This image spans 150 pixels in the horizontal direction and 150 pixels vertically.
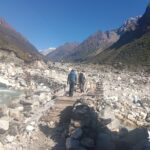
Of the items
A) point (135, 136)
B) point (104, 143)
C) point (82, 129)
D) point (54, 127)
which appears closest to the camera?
point (135, 136)

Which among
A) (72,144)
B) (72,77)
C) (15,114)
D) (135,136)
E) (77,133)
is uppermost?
(72,77)

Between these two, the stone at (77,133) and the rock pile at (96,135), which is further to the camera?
the stone at (77,133)

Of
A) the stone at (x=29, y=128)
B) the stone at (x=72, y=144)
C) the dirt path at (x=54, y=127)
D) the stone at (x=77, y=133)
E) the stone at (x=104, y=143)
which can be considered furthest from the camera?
the stone at (x=29, y=128)

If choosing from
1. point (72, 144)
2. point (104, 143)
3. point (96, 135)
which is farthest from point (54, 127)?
point (104, 143)

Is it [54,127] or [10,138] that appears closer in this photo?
[10,138]

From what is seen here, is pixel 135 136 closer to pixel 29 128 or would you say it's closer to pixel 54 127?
pixel 54 127

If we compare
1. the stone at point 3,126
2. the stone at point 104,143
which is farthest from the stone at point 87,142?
the stone at point 3,126

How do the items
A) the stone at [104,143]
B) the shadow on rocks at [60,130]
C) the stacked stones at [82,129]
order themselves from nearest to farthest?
the stone at [104,143]
the stacked stones at [82,129]
the shadow on rocks at [60,130]

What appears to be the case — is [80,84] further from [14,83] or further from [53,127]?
[14,83]

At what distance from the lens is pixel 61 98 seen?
16.1 metres

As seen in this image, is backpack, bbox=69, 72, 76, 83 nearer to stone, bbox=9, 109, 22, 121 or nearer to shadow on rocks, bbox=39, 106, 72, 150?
shadow on rocks, bbox=39, 106, 72, 150

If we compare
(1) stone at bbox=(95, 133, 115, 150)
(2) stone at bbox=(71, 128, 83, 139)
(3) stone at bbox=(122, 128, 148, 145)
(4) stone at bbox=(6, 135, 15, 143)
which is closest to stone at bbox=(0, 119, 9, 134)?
(4) stone at bbox=(6, 135, 15, 143)

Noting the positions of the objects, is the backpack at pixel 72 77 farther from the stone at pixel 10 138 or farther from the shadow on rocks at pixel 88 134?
the stone at pixel 10 138

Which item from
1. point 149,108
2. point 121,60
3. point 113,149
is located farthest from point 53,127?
point 121,60
